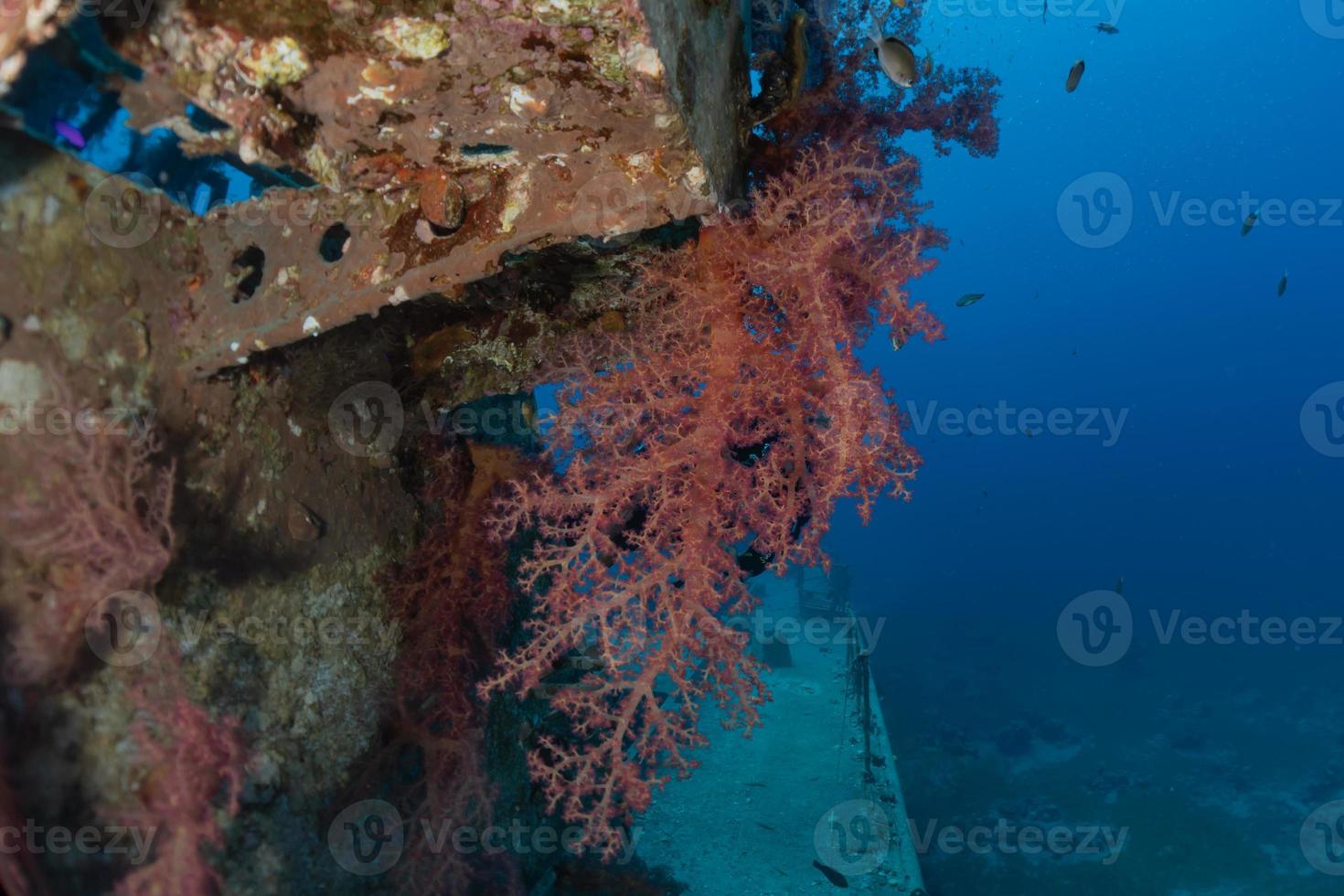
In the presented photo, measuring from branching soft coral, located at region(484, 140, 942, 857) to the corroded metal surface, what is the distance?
0.83m

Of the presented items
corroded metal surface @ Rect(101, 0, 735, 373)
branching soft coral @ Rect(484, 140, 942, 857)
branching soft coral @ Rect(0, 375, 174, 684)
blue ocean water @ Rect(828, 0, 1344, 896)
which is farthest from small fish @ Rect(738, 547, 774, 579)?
branching soft coral @ Rect(0, 375, 174, 684)

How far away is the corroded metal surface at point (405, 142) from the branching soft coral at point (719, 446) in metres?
0.83

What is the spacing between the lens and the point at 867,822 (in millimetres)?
7672

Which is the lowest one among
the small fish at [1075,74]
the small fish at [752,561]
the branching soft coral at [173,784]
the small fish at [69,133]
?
the branching soft coral at [173,784]

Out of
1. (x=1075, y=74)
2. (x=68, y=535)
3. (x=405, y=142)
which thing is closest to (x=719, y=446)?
A: (x=405, y=142)

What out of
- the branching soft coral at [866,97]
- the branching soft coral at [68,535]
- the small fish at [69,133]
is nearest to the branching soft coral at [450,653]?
the branching soft coral at [68,535]

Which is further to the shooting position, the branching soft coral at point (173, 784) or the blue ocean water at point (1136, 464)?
the blue ocean water at point (1136, 464)

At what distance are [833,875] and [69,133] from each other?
794 centimetres

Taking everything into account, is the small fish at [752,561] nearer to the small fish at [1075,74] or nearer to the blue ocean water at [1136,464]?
the blue ocean water at [1136,464]

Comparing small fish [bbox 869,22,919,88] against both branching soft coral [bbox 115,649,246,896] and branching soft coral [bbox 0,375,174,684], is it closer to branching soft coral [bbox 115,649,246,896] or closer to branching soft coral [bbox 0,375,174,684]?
branching soft coral [bbox 0,375,174,684]

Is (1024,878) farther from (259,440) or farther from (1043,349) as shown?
(1043,349)

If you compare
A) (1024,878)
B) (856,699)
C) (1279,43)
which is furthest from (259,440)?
(1279,43)

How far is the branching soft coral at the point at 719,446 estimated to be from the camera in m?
3.41

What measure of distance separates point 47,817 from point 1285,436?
8535cm
